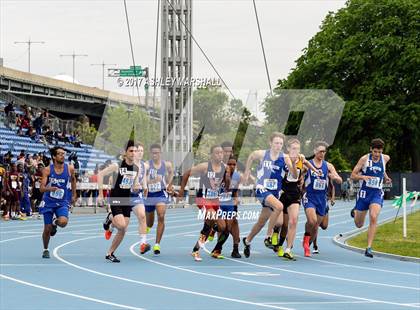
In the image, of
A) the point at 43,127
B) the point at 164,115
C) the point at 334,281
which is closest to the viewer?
the point at 334,281

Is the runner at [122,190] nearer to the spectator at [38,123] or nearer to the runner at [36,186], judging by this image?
the runner at [36,186]

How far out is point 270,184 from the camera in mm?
17469

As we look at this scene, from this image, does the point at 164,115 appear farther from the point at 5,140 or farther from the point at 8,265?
the point at 8,265

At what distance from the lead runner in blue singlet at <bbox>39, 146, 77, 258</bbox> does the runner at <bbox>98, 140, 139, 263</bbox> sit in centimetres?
86

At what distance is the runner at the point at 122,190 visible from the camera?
16.8m

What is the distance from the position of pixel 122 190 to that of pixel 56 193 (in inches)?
52.3

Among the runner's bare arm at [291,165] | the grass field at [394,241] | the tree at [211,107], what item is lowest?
the grass field at [394,241]

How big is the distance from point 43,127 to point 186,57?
8.23 meters

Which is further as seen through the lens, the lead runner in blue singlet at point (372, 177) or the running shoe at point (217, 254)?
the lead runner in blue singlet at point (372, 177)

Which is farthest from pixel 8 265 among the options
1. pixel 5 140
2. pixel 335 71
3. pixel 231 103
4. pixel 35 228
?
pixel 335 71

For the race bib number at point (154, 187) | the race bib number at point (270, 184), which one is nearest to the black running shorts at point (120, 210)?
the race bib number at point (154, 187)

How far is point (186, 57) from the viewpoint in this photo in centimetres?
4516

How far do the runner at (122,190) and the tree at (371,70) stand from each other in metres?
43.4

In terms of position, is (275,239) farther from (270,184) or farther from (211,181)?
(211,181)
